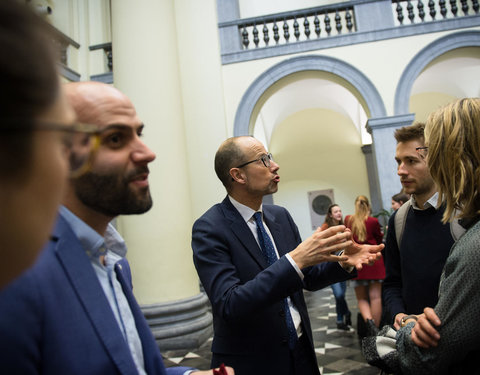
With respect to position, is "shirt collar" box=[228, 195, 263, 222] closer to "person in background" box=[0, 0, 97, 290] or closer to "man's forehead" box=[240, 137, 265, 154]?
"man's forehead" box=[240, 137, 265, 154]

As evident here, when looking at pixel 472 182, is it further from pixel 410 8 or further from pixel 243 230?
pixel 410 8

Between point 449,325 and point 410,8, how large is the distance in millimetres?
8021

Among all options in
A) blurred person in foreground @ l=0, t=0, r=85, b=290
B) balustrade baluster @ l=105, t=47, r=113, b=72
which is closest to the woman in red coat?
blurred person in foreground @ l=0, t=0, r=85, b=290

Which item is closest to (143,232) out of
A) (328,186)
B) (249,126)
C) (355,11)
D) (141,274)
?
(141,274)


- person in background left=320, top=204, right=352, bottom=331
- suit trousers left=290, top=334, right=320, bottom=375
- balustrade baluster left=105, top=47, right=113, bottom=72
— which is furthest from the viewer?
balustrade baluster left=105, top=47, right=113, bottom=72

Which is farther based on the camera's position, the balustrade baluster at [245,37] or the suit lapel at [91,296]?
the balustrade baluster at [245,37]

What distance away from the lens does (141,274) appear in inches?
184

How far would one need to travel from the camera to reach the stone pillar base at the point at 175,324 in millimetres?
4602

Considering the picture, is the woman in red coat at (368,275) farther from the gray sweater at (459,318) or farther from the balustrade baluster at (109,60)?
the balustrade baluster at (109,60)

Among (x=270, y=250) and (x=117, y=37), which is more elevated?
(x=117, y=37)

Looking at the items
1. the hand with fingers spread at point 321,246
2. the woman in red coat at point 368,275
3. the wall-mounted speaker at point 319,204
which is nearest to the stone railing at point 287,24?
the woman in red coat at point 368,275

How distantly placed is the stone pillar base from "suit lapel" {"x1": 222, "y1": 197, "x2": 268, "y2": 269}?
319 centimetres

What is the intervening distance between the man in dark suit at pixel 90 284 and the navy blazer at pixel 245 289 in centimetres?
38

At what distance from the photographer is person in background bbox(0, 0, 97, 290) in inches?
14.1
